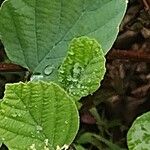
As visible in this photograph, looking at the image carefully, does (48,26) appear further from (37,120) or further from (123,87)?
(123,87)

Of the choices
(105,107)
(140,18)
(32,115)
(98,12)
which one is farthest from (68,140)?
(140,18)

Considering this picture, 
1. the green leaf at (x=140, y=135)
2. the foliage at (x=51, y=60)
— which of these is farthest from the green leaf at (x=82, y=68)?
the green leaf at (x=140, y=135)

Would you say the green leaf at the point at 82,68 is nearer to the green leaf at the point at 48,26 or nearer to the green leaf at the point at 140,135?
the green leaf at the point at 48,26

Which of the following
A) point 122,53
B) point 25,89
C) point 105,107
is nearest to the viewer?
point 25,89

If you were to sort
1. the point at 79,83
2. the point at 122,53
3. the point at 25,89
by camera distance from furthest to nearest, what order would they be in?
the point at 122,53, the point at 79,83, the point at 25,89

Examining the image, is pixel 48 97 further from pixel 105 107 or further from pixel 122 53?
pixel 105 107

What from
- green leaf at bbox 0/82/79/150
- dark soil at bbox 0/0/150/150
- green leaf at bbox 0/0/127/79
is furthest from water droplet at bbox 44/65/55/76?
dark soil at bbox 0/0/150/150
